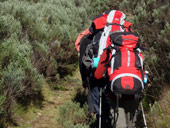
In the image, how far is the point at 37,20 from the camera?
748cm

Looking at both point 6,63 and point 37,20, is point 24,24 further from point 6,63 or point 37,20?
point 6,63

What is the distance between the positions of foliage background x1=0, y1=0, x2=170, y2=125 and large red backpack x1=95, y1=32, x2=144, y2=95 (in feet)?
5.91

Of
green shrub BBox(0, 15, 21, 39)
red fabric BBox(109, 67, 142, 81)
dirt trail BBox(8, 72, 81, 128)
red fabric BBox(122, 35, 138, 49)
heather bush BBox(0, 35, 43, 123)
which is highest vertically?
green shrub BBox(0, 15, 21, 39)

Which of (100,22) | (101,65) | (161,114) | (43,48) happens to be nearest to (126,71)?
(101,65)

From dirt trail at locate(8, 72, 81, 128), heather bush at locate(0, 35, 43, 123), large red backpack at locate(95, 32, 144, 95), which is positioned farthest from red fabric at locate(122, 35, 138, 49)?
dirt trail at locate(8, 72, 81, 128)

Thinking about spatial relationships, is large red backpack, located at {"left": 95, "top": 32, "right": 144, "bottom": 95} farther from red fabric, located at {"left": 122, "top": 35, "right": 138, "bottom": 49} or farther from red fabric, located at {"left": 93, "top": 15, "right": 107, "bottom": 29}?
red fabric, located at {"left": 93, "top": 15, "right": 107, "bottom": 29}

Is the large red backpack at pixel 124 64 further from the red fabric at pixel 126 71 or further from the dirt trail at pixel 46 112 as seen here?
the dirt trail at pixel 46 112

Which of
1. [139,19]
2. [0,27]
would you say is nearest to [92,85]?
[0,27]

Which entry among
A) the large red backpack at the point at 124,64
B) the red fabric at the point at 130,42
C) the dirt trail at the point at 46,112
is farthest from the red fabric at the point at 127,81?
the dirt trail at the point at 46,112

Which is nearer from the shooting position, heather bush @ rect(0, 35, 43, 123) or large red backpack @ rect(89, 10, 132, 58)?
large red backpack @ rect(89, 10, 132, 58)

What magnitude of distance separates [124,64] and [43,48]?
3475 millimetres

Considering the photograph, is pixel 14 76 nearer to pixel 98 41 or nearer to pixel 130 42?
pixel 98 41

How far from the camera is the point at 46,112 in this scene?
18.5 feet

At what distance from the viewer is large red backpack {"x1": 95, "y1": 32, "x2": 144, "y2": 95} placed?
10.5 ft
